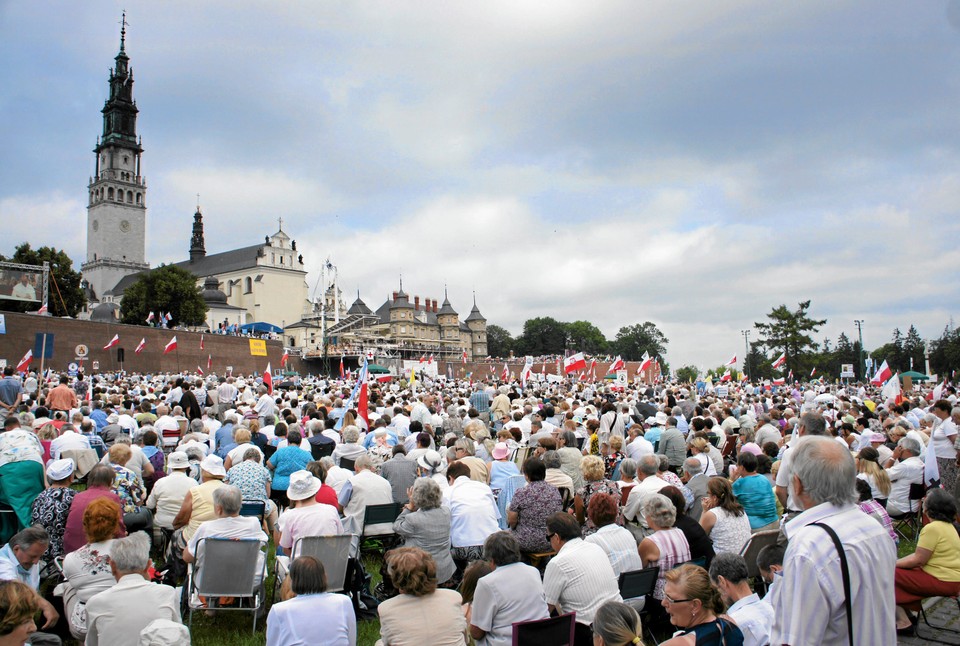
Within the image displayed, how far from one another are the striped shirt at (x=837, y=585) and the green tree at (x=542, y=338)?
151 meters

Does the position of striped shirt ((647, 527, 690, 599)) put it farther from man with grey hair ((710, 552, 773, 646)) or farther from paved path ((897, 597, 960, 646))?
paved path ((897, 597, 960, 646))

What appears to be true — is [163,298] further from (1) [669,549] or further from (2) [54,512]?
(1) [669,549]

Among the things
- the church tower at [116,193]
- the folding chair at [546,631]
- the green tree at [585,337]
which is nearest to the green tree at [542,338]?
the green tree at [585,337]

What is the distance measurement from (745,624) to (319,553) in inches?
150

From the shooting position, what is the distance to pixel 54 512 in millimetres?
6691

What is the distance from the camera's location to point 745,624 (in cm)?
413

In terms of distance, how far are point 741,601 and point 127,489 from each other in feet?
21.5

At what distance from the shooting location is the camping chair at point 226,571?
6102 mm

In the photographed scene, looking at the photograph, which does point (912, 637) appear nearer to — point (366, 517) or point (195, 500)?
point (366, 517)

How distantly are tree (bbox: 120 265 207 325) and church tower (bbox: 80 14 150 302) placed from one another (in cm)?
4007

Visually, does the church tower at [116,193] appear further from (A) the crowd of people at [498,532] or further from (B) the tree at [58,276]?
(A) the crowd of people at [498,532]


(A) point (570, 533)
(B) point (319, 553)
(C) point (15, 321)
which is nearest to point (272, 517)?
(B) point (319, 553)

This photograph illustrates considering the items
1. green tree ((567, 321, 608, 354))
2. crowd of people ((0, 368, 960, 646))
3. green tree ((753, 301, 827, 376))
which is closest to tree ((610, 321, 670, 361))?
green tree ((567, 321, 608, 354))

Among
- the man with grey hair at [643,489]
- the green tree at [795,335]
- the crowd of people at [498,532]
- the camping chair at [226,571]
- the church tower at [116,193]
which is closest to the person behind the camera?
the crowd of people at [498,532]
